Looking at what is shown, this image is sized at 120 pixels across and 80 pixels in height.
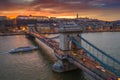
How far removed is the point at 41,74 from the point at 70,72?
4.32 m

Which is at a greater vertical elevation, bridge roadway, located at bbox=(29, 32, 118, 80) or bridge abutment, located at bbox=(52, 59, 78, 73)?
bridge roadway, located at bbox=(29, 32, 118, 80)

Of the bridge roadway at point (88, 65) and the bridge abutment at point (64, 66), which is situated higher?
the bridge roadway at point (88, 65)

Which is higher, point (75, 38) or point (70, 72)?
point (75, 38)

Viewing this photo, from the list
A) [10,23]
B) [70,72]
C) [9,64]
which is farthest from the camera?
[10,23]

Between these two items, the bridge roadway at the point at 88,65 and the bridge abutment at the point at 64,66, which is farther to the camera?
the bridge abutment at the point at 64,66

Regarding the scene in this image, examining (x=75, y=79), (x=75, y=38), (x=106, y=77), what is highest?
(x=75, y=38)

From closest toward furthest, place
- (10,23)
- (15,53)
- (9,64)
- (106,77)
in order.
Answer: (106,77) → (9,64) → (15,53) → (10,23)

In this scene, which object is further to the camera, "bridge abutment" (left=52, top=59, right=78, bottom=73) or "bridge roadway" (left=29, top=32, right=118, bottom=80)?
"bridge abutment" (left=52, top=59, right=78, bottom=73)

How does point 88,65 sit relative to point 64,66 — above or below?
above

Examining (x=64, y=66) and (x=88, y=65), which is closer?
(x=88, y=65)

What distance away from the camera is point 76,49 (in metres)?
33.4

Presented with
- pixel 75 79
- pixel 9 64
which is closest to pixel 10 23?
pixel 9 64

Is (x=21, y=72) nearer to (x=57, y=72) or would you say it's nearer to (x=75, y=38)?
(x=57, y=72)

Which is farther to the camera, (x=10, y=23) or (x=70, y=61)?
(x=10, y=23)
